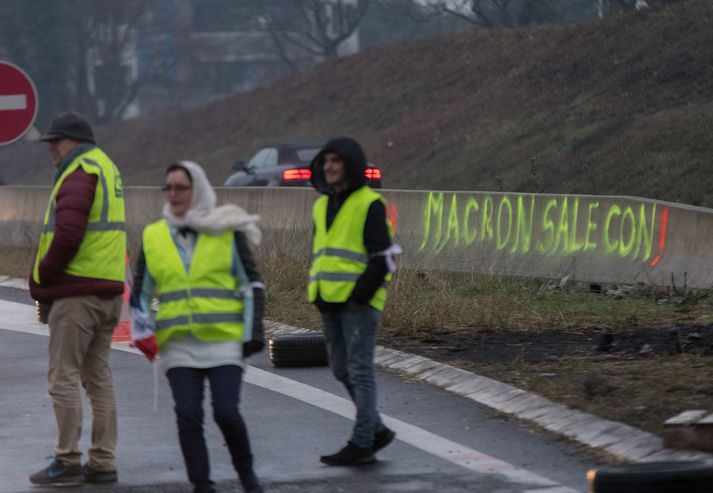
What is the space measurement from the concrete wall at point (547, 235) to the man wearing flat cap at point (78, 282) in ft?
23.7

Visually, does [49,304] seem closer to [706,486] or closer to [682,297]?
[706,486]

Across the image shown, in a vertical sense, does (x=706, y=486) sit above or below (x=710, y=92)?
below

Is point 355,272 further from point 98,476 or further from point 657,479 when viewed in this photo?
point 657,479

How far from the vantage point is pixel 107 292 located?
7703 millimetres

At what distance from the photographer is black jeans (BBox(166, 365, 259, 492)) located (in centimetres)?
688

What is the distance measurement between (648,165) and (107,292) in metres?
20.9

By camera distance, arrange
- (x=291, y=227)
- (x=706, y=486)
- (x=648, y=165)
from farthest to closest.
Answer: (x=648, y=165) → (x=291, y=227) → (x=706, y=486)

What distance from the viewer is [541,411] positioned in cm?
909

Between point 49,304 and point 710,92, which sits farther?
point 710,92

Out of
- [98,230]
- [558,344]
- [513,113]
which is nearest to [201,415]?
[98,230]

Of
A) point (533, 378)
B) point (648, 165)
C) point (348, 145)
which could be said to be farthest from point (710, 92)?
point (348, 145)

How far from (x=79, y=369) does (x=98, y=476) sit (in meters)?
0.49

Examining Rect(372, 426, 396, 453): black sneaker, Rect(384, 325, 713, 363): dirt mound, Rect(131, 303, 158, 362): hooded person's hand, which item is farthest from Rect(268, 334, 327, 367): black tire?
Rect(131, 303, 158, 362): hooded person's hand

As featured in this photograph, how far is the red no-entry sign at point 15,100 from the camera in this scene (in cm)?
1619
